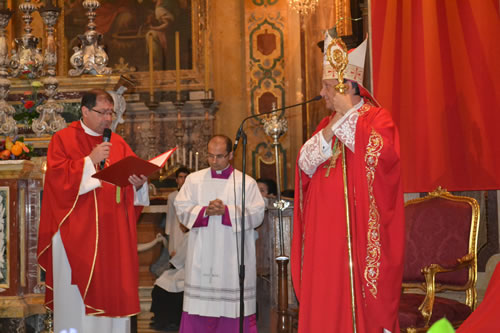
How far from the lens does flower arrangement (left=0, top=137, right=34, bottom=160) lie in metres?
5.32

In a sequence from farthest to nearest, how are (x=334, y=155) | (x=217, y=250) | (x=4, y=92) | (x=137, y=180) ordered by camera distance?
(x=4, y=92), (x=217, y=250), (x=137, y=180), (x=334, y=155)

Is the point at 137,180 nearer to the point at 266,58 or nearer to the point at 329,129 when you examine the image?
the point at 329,129

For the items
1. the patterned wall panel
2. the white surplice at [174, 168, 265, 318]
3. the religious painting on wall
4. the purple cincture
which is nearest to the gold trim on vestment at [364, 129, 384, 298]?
the white surplice at [174, 168, 265, 318]

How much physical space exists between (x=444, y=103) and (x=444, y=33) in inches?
21.1

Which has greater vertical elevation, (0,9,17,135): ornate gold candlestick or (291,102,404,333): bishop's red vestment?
(0,9,17,135): ornate gold candlestick

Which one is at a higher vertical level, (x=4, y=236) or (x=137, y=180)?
Result: (x=137, y=180)

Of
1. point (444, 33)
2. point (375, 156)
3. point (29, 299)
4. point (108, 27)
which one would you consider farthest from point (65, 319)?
point (108, 27)

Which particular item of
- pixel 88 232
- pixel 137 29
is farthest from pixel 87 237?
pixel 137 29

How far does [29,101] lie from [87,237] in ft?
5.96

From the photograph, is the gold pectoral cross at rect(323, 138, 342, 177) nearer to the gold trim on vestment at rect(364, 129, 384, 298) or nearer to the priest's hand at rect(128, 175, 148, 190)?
the gold trim on vestment at rect(364, 129, 384, 298)

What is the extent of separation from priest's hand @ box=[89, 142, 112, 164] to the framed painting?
618cm

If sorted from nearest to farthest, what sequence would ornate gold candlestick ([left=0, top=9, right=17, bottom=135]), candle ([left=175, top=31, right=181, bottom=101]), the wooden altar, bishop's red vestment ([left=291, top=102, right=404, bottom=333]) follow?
bishop's red vestment ([left=291, top=102, right=404, bottom=333])
the wooden altar
ornate gold candlestick ([left=0, top=9, right=17, bottom=135])
candle ([left=175, top=31, right=181, bottom=101])

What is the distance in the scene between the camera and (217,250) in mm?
5500

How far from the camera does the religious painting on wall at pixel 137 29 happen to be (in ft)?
34.8
